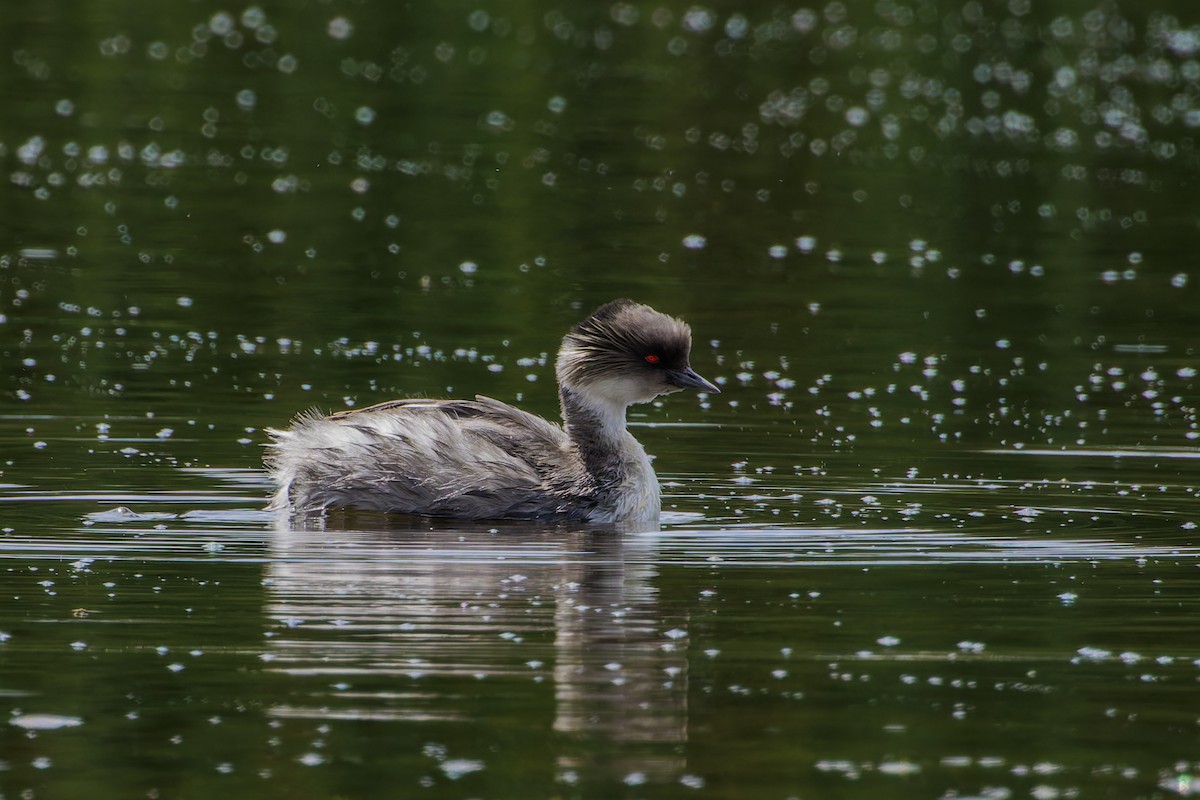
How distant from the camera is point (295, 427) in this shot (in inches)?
592

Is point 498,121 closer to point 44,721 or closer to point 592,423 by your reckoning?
point 592,423

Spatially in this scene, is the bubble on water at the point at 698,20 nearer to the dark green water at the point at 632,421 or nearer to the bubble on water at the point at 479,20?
the bubble on water at the point at 479,20

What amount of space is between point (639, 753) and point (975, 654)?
2.37m

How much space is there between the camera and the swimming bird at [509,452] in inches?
567

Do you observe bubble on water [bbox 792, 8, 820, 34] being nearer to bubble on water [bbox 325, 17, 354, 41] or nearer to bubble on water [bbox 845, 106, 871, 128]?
bubble on water [bbox 325, 17, 354, 41]

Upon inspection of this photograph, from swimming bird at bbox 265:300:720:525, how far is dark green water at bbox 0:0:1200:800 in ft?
1.14

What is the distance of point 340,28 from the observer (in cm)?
4844

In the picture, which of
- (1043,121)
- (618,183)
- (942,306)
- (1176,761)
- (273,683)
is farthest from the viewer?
(1043,121)

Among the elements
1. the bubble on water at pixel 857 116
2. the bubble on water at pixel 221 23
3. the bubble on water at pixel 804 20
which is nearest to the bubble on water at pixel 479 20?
the bubble on water at pixel 221 23

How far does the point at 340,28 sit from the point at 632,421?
105 ft

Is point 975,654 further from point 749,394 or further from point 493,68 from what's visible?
point 493,68

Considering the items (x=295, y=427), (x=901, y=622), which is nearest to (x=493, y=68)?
(x=295, y=427)

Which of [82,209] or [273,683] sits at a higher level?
[82,209]

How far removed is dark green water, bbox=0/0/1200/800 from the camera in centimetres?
937
